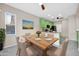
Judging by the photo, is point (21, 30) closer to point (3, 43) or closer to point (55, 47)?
point (3, 43)

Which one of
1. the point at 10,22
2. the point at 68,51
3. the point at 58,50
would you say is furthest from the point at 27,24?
the point at 68,51

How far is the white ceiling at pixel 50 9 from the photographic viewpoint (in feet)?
7.43

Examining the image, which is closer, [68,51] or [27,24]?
[68,51]

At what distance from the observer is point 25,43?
2.30 metres

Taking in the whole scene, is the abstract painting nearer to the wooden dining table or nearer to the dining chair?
the wooden dining table

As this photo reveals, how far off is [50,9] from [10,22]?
693 millimetres

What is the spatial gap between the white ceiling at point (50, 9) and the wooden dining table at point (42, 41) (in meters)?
0.36

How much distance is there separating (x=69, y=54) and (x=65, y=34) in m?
0.33

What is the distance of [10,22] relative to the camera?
230 centimetres

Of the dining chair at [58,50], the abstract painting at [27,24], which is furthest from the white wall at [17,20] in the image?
the dining chair at [58,50]

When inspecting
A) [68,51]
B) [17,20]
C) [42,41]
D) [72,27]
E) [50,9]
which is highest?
[50,9]

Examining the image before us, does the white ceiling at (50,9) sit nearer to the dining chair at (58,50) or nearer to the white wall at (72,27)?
the white wall at (72,27)

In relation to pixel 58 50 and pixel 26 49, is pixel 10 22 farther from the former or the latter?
pixel 58 50

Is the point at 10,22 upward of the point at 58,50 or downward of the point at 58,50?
upward
